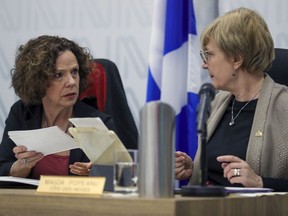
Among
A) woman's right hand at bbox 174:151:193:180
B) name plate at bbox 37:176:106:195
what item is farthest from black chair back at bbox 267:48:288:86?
name plate at bbox 37:176:106:195

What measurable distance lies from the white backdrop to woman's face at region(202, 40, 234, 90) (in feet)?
2.65

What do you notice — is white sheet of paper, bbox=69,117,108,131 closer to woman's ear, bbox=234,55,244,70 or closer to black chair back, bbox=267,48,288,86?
woman's ear, bbox=234,55,244,70

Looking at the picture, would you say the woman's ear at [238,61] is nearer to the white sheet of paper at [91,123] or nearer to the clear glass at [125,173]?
the white sheet of paper at [91,123]

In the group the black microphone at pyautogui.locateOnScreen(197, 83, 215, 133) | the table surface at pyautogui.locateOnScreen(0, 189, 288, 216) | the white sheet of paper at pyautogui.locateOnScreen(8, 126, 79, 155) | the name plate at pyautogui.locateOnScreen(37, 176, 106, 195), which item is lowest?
the table surface at pyautogui.locateOnScreen(0, 189, 288, 216)

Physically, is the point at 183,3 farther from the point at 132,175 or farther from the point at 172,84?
the point at 132,175

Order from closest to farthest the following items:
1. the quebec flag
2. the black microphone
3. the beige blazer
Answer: the black microphone
the beige blazer
the quebec flag

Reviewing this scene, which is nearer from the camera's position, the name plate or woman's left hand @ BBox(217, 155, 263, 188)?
the name plate

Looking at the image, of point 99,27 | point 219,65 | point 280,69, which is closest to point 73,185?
point 219,65

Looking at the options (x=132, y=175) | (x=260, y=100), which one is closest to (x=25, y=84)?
(x=260, y=100)

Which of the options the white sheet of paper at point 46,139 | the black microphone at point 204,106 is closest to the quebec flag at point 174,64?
the white sheet of paper at point 46,139

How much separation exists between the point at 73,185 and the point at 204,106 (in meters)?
0.31

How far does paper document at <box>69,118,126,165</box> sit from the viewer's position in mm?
1475

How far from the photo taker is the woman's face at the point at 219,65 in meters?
2.18

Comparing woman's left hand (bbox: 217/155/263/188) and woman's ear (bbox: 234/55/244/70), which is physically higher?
woman's ear (bbox: 234/55/244/70)
